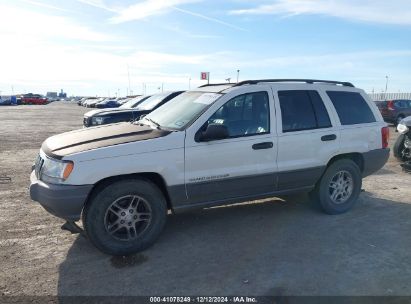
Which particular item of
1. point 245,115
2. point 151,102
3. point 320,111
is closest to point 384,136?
point 320,111

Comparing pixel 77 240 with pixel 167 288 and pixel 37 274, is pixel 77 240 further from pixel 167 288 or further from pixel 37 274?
pixel 167 288

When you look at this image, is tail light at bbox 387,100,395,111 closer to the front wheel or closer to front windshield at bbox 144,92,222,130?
the front wheel

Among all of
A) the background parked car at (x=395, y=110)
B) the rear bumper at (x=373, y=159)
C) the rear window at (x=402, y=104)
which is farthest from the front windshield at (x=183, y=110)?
the rear window at (x=402, y=104)

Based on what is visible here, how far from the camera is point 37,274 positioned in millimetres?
3850

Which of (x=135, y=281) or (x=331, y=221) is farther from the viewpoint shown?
(x=331, y=221)

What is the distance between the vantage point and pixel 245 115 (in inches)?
191

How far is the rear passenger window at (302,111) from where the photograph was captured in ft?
16.6

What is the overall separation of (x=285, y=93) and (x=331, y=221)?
194cm

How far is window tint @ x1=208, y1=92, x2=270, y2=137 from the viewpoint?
15.3 feet

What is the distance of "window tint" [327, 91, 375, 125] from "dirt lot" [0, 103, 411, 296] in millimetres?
1412

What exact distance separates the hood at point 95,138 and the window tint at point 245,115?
0.75 metres

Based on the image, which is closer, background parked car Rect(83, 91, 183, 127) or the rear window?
background parked car Rect(83, 91, 183, 127)

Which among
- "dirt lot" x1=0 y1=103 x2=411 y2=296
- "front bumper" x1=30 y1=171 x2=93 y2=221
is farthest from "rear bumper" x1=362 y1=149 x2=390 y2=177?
"front bumper" x1=30 y1=171 x2=93 y2=221

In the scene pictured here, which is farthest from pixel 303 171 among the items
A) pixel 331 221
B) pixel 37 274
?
pixel 37 274
